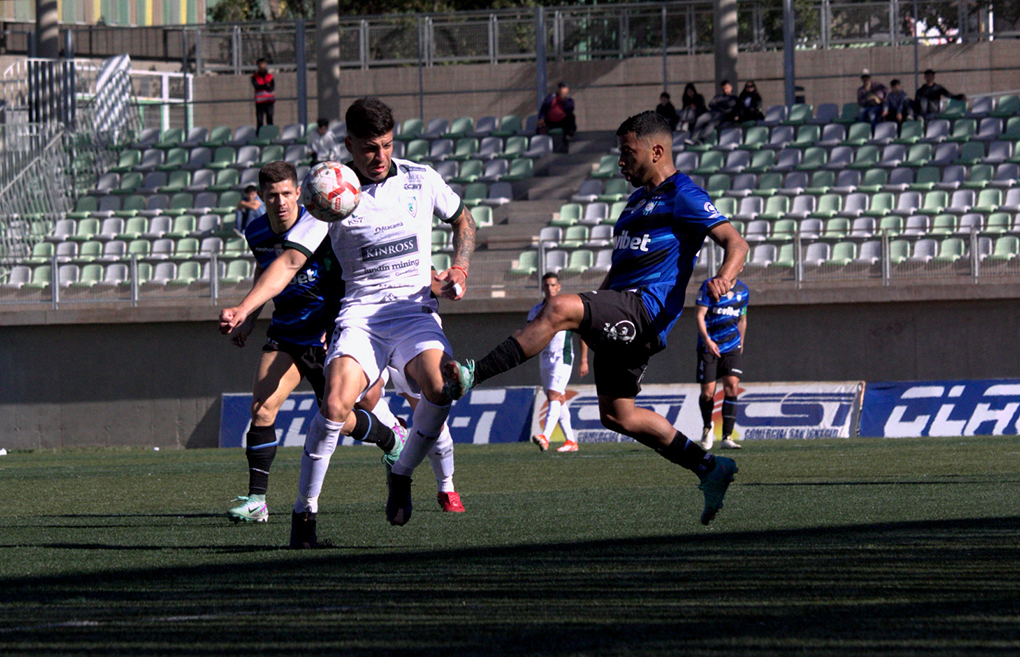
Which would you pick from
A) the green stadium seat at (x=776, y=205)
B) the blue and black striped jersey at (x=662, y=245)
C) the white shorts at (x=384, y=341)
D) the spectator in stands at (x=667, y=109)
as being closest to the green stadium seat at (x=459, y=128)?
the spectator in stands at (x=667, y=109)

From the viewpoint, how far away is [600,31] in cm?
3072

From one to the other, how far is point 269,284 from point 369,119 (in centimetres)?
92

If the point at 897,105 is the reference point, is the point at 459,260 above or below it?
below

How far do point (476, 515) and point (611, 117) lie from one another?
24772 mm

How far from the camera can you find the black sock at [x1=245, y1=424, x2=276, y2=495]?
8.34 m

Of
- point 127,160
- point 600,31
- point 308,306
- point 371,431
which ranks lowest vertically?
point 371,431

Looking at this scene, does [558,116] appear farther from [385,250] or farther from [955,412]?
[385,250]

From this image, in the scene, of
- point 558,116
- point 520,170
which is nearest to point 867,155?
point 558,116

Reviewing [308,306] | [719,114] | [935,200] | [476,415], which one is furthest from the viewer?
[719,114]

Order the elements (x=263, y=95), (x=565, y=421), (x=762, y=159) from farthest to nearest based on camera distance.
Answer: (x=263, y=95) < (x=762, y=159) < (x=565, y=421)

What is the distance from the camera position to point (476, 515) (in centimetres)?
828

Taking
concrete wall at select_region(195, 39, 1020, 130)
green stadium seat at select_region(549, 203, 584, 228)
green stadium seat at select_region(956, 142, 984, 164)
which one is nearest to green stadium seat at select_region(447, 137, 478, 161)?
concrete wall at select_region(195, 39, 1020, 130)

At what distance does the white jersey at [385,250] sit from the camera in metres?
6.89

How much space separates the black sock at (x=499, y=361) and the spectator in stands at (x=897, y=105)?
67.0ft
